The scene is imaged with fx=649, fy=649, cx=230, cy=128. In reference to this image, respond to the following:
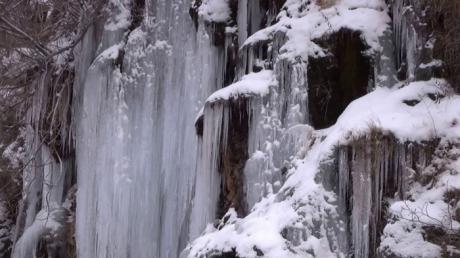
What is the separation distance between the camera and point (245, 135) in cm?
589

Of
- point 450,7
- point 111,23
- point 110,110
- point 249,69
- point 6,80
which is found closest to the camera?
point 450,7

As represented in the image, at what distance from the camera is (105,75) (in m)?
7.80

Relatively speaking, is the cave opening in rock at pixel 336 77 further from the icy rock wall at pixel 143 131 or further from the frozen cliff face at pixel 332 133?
the icy rock wall at pixel 143 131

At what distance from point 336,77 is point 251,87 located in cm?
77

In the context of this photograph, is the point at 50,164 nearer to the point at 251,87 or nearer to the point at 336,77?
the point at 251,87

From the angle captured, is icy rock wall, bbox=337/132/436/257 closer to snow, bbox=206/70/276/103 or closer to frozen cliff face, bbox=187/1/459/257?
frozen cliff face, bbox=187/1/459/257

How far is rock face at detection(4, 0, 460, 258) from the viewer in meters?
4.64

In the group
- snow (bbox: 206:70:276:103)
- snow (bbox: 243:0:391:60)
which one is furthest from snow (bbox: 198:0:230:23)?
snow (bbox: 206:70:276:103)

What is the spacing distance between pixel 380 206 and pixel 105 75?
4286 mm

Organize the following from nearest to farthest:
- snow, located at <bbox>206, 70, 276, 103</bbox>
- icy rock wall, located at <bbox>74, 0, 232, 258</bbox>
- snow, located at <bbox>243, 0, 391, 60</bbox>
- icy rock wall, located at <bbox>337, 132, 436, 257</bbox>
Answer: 1. icy rock wall, located at <bbox>337, 132, 436, 257</bbox>
2. snow, located at <bbox>243, 0, 391, 60</bbox>
3. snow, located at <bbox>206, 70, 276, 103</bbox>
4. icy rock wall, located at <bbox>74, 0, 232, 258</bbox>

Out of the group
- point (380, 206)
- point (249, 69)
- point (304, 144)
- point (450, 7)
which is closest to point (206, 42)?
point (249, 69)

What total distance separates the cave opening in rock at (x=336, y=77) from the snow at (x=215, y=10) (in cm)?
175

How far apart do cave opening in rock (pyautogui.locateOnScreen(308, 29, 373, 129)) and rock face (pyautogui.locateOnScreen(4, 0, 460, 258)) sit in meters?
0.01

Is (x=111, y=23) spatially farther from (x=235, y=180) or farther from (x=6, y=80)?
(x=235, y=180)
